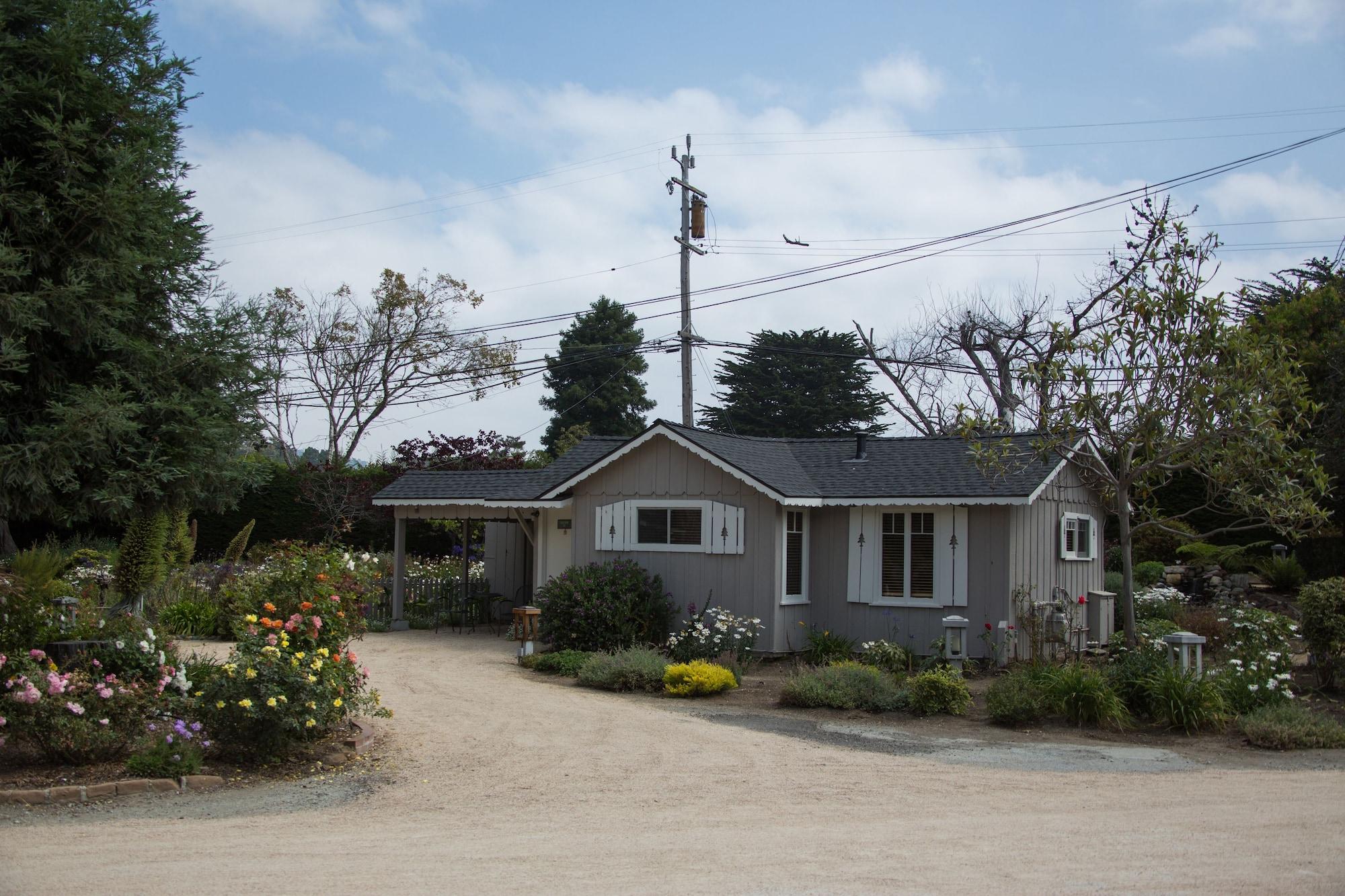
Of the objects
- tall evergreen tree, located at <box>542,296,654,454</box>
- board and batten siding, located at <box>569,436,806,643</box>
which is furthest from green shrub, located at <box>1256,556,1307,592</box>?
tall evergreen tree, located at <box>542,296,654,454</box>

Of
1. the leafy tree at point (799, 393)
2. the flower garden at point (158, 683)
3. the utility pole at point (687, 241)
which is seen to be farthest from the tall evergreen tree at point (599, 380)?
the flower garden at point (158, 683)

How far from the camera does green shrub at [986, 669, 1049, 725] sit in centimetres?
1122

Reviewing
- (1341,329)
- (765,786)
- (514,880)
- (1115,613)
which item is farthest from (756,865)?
(1341,329)

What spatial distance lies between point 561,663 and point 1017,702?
249 inches

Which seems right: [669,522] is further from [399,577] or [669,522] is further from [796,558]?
[399,577]

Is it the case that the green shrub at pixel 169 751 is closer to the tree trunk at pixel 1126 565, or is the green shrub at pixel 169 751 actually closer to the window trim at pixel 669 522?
the window trim at pixel 669 522

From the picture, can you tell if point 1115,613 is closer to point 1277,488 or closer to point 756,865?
point 1277,488

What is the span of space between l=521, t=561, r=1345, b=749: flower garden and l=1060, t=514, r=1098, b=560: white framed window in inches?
56.3

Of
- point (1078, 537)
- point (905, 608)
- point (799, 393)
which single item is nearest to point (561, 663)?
point (905, 608)

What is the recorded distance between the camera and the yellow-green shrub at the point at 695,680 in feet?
42.9

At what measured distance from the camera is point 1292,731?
34.0 ft

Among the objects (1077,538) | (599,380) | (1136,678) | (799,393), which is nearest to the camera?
(1136,678)

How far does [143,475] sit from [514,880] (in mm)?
5956

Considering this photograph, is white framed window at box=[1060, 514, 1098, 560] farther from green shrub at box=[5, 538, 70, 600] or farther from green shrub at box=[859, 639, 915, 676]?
green shrub at box=[5, 538, 70, 600]
